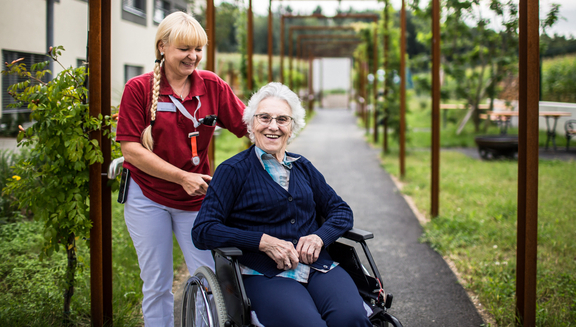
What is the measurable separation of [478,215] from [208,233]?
4358 millimetres

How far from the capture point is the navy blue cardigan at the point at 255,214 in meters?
2.25

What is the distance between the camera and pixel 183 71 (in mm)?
2438

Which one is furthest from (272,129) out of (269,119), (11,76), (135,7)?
(135,7)

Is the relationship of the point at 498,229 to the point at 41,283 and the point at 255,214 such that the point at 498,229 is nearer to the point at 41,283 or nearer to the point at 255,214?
the point at 255,214

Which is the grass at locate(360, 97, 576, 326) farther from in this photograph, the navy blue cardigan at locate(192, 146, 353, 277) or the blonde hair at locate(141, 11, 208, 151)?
the blonde hair at locate(141, 11, 208, 151)

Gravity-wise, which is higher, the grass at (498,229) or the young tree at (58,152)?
the young tree at (58,152)

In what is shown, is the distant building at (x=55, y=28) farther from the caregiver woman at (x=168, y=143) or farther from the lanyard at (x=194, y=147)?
the lanyard at (x=194, y=147)

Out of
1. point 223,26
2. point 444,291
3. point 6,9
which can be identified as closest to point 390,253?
point 444,291

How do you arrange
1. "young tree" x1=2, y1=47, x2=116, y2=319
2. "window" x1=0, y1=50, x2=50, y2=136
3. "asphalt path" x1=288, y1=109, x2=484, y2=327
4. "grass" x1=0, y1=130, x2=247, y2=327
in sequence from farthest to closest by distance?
"window" x1=0, y1=50, x2=50, y2=136
"asphalt path" x1=288, y1=109, x2=484, y2=327
"grass" x1=0, y1=130, x2=247, y2=327
"young tree" x1=2, y1=47, x2=116, y2=319

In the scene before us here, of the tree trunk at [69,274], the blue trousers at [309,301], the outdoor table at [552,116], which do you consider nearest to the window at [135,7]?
the tree trunk at [69,274]

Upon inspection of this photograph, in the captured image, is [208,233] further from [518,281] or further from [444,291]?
[444,291]

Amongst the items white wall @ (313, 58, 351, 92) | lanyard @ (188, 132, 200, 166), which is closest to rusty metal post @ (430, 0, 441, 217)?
lanyard @ (188, 132, 200, 166)

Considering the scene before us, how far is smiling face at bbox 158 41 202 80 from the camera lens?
238cm

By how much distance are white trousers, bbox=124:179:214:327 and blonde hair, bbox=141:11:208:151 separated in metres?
0.31
